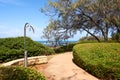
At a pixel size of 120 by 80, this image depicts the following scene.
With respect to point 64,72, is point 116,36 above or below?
above

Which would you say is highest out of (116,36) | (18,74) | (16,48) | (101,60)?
(116,36)

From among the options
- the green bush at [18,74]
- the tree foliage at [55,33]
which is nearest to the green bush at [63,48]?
the tree foliage at [55,33]

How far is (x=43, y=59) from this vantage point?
15.4 meters

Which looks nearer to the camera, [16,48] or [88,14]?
[16,48]

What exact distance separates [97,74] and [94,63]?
597mm

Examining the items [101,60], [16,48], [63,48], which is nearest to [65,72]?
[101,60]

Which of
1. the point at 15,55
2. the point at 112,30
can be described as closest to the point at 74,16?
the point at 112,30

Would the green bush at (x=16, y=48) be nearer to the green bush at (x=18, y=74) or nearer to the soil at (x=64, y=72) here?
the soil at (x=64, y=72)

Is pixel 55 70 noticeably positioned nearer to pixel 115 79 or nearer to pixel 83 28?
pixel 115 79

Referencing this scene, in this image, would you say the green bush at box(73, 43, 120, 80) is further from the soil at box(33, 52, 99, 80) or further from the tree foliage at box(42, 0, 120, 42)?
the tree foliage at box(42, 0, 120, 42)

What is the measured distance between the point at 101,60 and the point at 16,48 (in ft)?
21.5

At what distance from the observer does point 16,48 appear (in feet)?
56.4

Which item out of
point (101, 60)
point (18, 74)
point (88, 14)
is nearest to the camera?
point (18, 74)

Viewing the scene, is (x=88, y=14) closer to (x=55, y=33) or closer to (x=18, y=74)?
(x=55, y=33)
